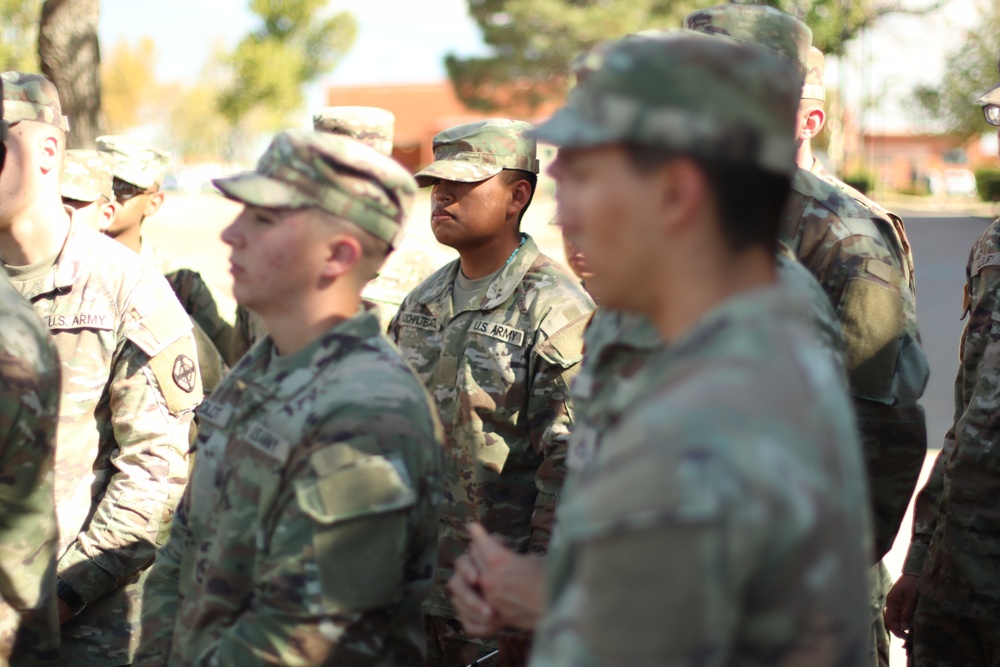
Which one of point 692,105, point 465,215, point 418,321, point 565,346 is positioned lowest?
A: point 418,321

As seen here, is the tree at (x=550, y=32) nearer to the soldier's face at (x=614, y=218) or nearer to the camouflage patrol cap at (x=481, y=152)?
the camouflage patrol cap at (x=481, y=152)

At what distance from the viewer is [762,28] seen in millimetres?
3084

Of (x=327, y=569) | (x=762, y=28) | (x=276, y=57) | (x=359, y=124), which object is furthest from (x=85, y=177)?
(x=276, y=57)

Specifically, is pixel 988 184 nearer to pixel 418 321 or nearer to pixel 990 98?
pixel 990 98

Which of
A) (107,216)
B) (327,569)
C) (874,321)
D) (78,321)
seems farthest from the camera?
(107,216)

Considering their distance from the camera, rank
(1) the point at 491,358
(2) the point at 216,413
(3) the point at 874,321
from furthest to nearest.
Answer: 1. (1) the point at 491,358
2. (3) the point at 874,321
3. (2) the point at 216,413

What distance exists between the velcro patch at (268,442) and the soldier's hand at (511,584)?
48cm

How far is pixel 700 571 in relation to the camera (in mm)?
1158

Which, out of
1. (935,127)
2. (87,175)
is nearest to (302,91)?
(935,127)

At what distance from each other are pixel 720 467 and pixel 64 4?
7.10 m

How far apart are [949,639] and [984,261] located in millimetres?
1172

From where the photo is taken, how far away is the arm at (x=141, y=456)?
3.10m

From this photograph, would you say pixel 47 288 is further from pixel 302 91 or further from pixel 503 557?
pixel 302 91

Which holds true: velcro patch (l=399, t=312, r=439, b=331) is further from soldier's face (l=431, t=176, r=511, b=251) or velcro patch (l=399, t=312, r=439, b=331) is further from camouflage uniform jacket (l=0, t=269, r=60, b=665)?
camouflage uniform jacket (l=0, t=269, r=60, b=665)
